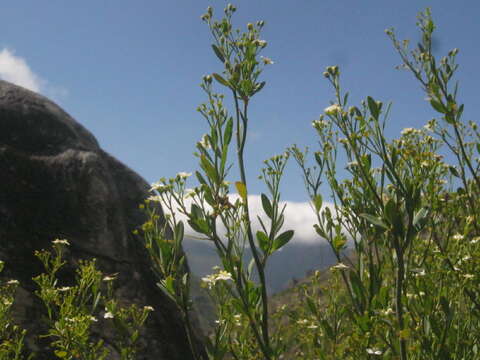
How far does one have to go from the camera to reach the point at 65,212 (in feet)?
16.8

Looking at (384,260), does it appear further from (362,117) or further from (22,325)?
(22,325)

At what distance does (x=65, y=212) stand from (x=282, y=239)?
153 inches

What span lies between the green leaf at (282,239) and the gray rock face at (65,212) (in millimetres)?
3295

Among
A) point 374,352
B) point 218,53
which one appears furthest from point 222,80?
point 374,352

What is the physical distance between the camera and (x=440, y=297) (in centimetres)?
200

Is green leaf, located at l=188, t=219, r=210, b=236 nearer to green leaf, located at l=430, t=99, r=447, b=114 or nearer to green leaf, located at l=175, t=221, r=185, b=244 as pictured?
green leaf, located at l=175, t=221, r=185, b=244

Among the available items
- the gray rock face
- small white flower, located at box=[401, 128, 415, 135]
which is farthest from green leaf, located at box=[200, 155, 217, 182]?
the gray rock face

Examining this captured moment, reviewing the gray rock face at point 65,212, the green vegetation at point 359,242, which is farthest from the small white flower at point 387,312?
the gray rock face at point 65,212

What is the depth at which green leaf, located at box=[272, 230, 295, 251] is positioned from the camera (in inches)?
75.7

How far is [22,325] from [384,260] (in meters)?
3.43

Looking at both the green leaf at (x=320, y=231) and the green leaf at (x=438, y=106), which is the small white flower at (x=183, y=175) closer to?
the green leaf at (x=320, y=231)

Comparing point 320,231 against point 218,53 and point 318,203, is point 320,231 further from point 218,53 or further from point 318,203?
point 218,53

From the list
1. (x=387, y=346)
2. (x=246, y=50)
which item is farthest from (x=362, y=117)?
(x=387, y=346)

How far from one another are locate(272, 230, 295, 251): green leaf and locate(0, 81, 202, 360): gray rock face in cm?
329
